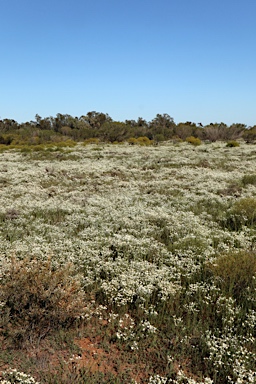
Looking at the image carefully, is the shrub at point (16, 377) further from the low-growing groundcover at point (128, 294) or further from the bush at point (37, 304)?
the bush at point (37, 304)

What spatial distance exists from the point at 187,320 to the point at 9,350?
3325 millimetres

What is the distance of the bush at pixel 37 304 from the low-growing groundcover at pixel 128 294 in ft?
0.07

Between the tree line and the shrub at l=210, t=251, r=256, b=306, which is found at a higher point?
the tree line

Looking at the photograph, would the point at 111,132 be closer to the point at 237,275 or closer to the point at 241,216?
the point at 241,216

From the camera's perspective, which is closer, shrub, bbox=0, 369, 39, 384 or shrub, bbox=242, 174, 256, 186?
shrub, bbox=0, 369, 39, 384

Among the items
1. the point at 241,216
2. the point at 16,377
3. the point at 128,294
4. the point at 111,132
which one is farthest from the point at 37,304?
the point at 111,132

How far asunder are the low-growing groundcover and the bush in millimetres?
23

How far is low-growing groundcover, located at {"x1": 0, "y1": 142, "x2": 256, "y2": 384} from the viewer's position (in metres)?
4.64

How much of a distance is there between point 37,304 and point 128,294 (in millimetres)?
1900

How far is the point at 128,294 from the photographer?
6.18m

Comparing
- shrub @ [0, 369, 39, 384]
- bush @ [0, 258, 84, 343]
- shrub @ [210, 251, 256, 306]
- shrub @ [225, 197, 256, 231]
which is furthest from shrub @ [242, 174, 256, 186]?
shrub @ [0, 369, 39, 384]

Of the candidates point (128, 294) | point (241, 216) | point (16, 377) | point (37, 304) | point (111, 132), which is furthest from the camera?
point (111, 132)

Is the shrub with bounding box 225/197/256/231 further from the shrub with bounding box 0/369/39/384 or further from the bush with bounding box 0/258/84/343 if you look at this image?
the shrub with bounding box 0/369/39/384

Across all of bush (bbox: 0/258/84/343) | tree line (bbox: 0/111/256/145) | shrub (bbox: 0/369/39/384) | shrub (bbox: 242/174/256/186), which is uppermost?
tree line (bbox: 0/111/256/145)
